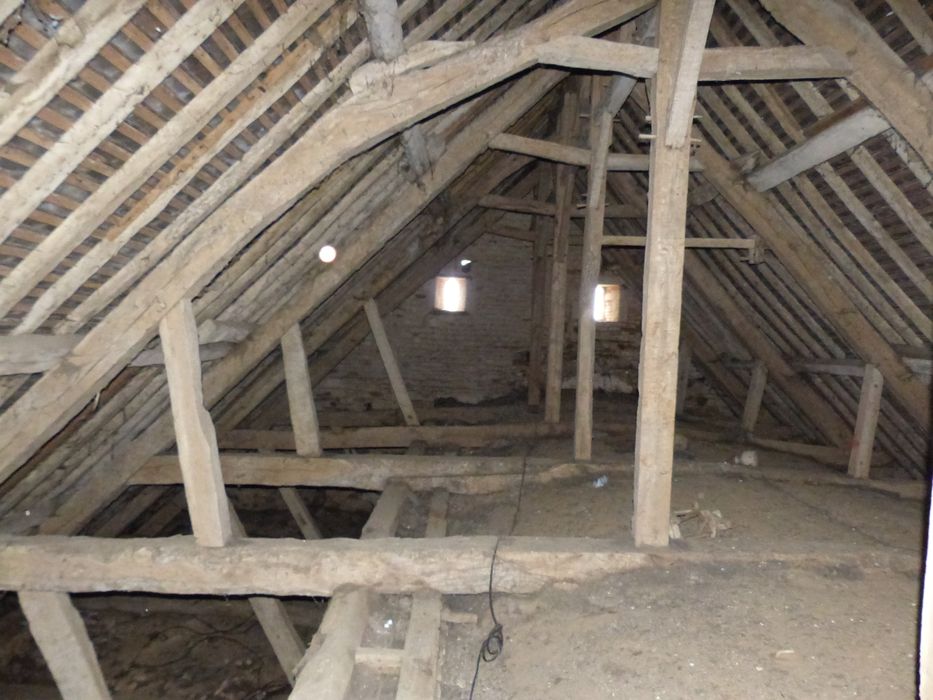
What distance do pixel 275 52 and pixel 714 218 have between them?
4.64 metres

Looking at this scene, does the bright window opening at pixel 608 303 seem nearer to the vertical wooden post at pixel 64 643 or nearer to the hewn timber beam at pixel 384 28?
the hewn timber beam at pixel 384 28

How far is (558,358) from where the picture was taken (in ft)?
19.6

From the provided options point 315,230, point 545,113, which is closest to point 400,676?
point 315,230

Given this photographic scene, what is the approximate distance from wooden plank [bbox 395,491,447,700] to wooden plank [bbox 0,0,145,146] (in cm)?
244

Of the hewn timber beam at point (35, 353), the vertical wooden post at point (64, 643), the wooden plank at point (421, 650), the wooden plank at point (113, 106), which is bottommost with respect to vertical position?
the vertical wooden post at point (64, 643)

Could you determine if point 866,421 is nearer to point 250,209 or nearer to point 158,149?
point 250,209

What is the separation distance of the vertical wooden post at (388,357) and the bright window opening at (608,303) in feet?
13.7

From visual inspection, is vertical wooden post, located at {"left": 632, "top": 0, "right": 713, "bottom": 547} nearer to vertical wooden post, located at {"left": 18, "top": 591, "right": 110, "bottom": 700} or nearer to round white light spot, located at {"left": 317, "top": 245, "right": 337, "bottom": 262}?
round white light spot, located at {"left": 317, "top": 245, "right": 337, "bottom": 262}

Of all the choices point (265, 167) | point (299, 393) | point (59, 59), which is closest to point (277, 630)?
point (299, 393)

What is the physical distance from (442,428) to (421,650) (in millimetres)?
3787

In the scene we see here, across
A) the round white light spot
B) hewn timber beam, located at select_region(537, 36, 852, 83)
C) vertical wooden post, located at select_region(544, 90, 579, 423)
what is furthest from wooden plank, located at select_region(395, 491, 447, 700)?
vertical wooden post, located at select_region(544, 90, 579, 423)

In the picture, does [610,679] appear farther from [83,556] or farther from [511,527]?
[83,556]

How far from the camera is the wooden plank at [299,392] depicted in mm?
4508

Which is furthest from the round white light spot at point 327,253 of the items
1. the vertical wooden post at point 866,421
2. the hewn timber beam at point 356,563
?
the vertical wooden post at point 866,421
